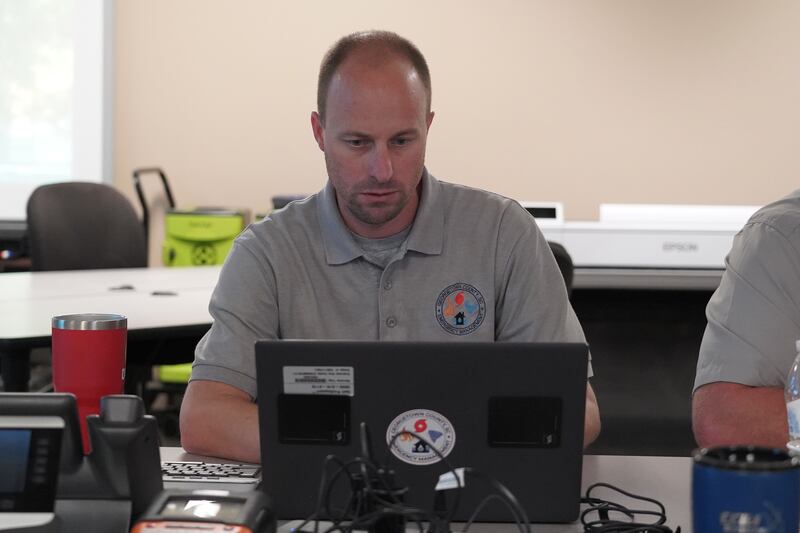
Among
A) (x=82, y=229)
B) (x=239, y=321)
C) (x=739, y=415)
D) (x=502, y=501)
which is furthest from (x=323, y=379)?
(x=82, y=229)

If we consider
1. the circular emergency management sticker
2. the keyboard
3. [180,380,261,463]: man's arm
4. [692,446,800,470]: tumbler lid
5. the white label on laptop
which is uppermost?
the white label on laptop

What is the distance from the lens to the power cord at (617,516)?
3.35ft

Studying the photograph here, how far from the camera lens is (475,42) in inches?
189

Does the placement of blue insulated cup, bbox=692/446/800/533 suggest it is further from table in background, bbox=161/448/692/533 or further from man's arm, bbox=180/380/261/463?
man's arm, bbox=180/380/261/463

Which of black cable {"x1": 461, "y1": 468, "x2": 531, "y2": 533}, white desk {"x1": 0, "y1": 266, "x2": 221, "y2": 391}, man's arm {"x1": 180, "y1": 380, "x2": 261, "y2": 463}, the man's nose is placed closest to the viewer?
black cable {"x1": 461, "y1": 468, "x2": 531, "y2": 533}

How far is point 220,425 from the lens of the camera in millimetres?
1363

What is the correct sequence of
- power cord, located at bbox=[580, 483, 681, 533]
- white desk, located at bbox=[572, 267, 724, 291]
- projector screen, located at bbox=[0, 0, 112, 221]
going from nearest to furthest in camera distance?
power cord, located at bbox=[580, 483, 681, 533] < white desk, located at bbox=[572, 267, 724, 291] < projector screen, located at bbox=[0, 0, 112, 221]

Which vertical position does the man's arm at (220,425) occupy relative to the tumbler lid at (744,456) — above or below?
below

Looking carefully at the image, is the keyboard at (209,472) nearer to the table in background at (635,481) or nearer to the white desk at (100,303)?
the table in background at (635,481)

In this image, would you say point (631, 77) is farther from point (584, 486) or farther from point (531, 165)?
point (584, 486)

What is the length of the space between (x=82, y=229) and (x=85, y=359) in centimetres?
266

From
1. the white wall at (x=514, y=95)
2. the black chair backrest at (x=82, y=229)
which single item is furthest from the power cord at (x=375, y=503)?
the white wall at (x=514, y=95)

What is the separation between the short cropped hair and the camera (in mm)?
1604

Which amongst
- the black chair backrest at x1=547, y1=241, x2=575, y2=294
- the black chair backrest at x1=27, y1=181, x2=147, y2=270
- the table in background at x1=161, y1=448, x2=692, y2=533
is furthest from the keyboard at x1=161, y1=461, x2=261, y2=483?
the black chair backrest at x1=27, y1=181, x2=147, y2=270
